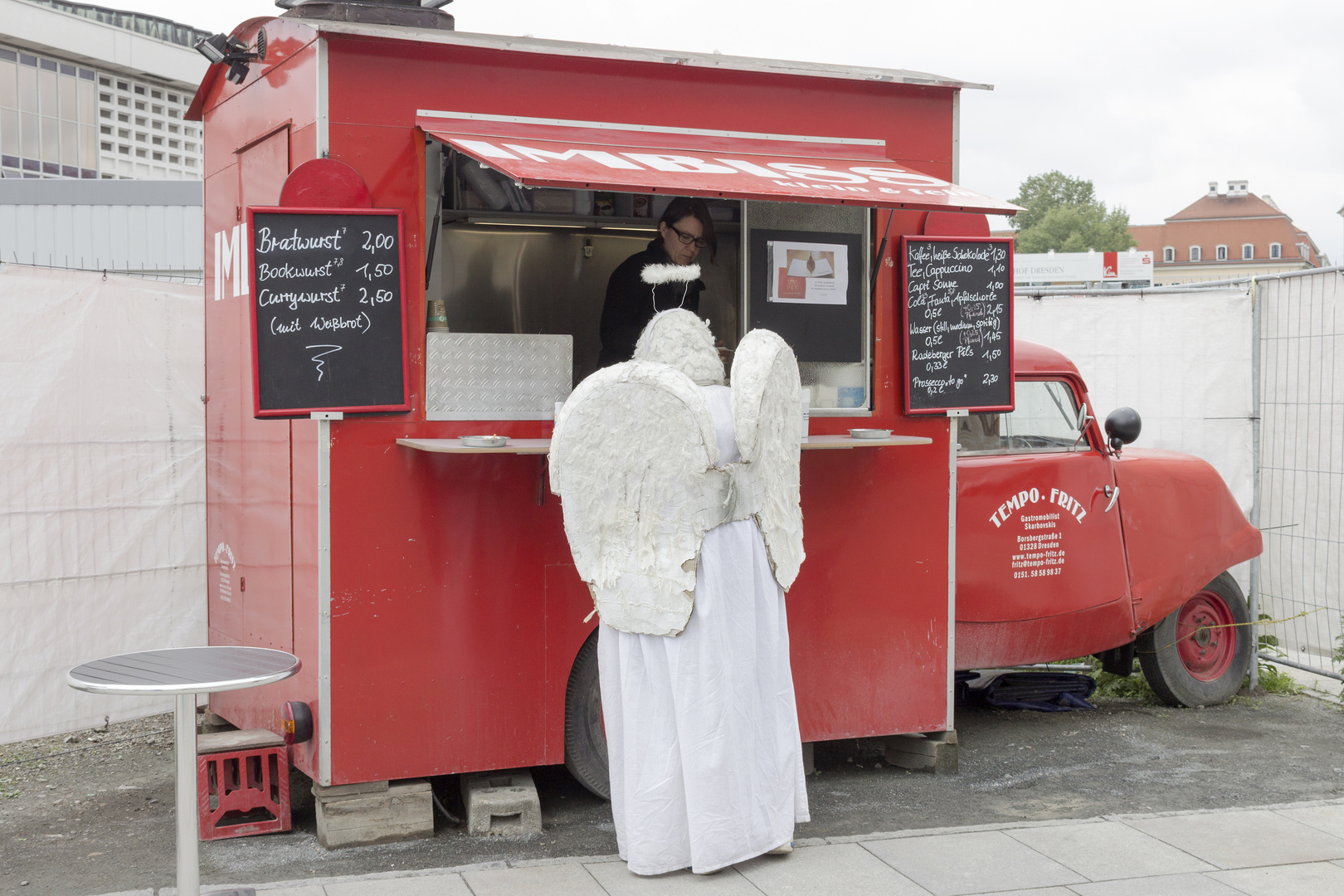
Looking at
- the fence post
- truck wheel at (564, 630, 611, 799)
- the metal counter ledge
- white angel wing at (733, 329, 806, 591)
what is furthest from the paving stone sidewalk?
the fence post

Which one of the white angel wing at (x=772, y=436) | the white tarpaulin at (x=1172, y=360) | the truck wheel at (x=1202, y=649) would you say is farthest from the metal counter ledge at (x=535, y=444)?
the white tarpaulin at (x=1172, y=360)

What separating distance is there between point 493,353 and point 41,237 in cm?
981

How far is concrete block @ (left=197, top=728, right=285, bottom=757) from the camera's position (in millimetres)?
4488

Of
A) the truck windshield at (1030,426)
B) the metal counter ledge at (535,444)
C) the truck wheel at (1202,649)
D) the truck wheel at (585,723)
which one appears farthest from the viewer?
the truck wheel at (1202,649)

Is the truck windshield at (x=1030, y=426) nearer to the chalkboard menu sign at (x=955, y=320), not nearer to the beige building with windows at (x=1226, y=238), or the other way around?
the chalkboard menu sign at (x=955, y=320)

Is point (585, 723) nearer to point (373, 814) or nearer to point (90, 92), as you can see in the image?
point (373, 814)

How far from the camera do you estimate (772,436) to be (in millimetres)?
4094

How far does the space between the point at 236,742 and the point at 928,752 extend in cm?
295

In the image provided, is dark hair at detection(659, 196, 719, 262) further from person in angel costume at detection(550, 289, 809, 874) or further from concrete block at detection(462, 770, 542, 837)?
concrete block at detection(462, 770, 542, 837)

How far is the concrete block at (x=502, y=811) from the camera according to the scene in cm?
454

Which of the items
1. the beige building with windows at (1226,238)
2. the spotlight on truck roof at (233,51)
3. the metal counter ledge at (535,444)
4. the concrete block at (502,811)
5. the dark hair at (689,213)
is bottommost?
the concrete block at (502,811)

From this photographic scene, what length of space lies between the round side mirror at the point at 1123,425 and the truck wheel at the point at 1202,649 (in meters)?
1.25

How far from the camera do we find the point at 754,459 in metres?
4.07

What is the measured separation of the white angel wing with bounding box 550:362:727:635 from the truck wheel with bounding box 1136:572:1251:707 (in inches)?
155
